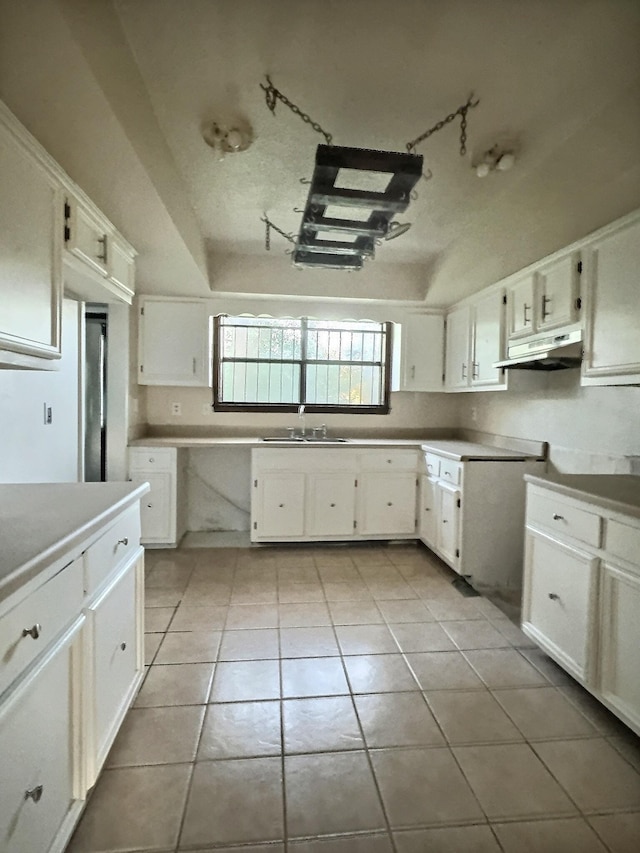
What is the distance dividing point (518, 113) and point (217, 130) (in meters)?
1.19

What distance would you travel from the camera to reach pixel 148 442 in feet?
11.1

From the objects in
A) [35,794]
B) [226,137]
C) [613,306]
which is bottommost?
[35,794]

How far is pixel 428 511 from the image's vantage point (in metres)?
3.49

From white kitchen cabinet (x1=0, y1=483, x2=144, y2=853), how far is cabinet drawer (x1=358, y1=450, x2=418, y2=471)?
2.21 meters

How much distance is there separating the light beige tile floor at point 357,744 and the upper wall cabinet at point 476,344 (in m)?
1.63

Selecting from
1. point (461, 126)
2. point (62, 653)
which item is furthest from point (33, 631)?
point (461, 126)

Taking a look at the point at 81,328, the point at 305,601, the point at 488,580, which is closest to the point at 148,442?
the point at 81,328

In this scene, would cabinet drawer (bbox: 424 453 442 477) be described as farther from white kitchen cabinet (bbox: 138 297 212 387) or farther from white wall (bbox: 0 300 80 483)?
white wall (bbox: 0 300 80 483)

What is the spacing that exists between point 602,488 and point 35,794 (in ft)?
6.91

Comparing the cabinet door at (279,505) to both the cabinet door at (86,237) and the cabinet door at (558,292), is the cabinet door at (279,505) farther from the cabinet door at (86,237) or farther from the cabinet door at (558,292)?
the cabinet door at (558,292)

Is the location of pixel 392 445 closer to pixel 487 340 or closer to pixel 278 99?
pixel 487 340

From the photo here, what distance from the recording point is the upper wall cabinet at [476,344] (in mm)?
3020

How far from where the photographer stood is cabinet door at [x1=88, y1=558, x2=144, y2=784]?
128cm

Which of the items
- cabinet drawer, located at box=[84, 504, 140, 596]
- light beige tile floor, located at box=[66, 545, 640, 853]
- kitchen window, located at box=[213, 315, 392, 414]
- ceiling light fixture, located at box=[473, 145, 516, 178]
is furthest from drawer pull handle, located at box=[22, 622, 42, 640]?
kitchen window, located at box=[213, 315, 392, 414]
